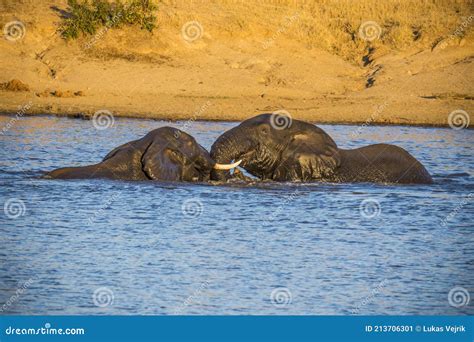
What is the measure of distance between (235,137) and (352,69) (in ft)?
55.5

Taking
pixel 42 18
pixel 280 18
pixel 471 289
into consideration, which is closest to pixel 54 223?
pixel 471 289

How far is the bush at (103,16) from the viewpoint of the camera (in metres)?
32.0

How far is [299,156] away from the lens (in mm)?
17625

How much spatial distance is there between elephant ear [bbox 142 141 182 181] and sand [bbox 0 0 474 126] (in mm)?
10353

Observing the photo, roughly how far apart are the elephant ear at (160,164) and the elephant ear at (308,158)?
5.24ft

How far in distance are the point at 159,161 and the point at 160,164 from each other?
57 millimetres

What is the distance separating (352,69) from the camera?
33469mm

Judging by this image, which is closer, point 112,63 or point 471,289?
point 471,289

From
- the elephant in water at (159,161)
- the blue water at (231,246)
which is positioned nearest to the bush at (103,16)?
the blue water at (231,246)

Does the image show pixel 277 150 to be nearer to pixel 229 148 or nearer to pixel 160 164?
pixel 229 148

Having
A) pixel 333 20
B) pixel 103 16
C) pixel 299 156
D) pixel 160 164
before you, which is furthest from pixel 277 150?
pixel 333 20

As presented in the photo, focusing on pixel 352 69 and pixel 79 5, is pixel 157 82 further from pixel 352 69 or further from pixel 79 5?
pixel 352 69

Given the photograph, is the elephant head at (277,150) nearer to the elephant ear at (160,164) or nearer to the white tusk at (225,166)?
the white tusk at (225,166)

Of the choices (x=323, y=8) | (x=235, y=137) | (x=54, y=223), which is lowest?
(x=54, y=223)
